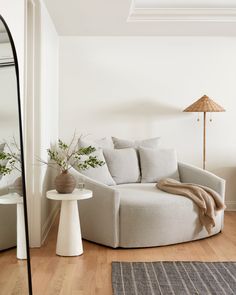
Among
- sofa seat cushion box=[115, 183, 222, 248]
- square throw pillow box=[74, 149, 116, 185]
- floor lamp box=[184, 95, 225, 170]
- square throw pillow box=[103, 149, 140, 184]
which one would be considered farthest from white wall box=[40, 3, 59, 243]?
floor lamp box=[184, 95, 225, 170]

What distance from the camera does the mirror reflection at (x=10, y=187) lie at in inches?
89.7

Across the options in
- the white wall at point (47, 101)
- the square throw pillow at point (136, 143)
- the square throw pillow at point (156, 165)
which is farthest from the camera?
the square throw pillow at point (136, 143)

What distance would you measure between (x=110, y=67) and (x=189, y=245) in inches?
98.7

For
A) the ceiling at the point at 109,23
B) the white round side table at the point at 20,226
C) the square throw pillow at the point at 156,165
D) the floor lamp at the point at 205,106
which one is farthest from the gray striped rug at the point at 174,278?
the ceiling at the point at 109,23

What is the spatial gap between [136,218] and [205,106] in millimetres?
1853

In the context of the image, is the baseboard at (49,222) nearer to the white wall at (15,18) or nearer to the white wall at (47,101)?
the white wall at (47,101)

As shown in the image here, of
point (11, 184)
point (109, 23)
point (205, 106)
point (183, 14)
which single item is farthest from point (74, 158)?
point (11, 184)

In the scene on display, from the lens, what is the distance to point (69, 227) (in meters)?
4.25

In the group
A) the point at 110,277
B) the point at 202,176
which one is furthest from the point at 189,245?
the point at 110,277

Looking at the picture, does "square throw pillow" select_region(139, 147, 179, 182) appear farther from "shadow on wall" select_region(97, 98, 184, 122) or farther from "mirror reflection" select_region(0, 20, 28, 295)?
"mirror reflection" select_region(0, 20, 28, 295)

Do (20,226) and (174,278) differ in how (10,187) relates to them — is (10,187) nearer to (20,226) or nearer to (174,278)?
(20,226)

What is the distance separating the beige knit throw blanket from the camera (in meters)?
4.73

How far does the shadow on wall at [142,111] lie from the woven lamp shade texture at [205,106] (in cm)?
42

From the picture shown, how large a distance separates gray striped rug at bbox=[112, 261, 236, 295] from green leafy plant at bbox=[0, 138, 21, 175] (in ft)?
4.07
